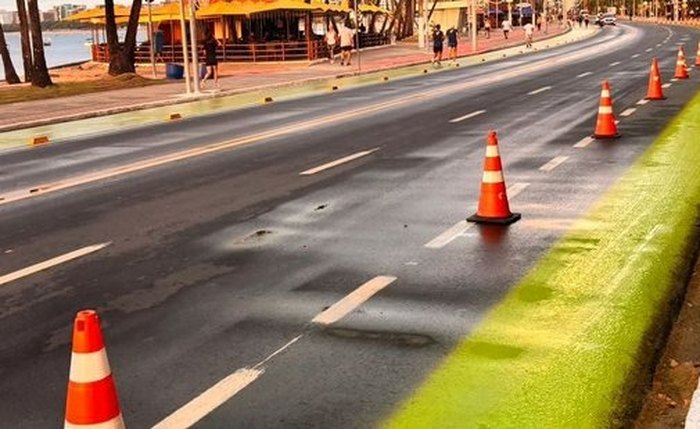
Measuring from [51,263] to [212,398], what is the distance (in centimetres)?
385

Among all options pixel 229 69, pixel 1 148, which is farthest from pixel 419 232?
pixel 229 69

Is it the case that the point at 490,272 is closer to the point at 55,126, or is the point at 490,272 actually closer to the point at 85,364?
the point at 85,364

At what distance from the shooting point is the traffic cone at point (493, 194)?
9344 mm

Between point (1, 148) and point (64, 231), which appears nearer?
point (64, 231)

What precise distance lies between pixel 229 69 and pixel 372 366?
47.0 m

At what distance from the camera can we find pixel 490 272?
25.1ft

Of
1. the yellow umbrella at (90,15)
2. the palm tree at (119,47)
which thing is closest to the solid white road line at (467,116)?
the palm tree at (119,47)

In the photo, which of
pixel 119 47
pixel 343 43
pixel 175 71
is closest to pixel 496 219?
pixel 175 71

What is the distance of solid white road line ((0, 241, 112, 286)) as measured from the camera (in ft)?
26.2

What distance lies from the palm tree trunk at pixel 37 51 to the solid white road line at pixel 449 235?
1155 inches

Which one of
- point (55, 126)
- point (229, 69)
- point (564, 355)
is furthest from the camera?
point (229, 69)

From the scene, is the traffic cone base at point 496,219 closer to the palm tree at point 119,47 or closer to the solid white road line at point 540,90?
the solid white road line at point 540,90

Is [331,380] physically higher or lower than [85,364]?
lower

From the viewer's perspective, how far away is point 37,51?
116ft
